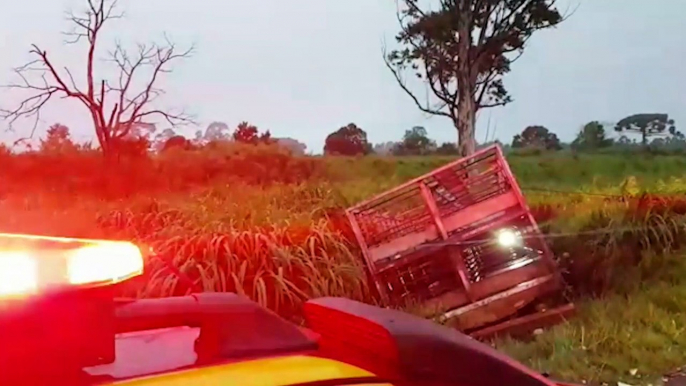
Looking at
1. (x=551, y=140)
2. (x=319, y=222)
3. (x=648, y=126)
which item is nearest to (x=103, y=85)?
(x=319, y=222)

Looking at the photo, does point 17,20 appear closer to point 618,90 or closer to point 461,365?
point 461,365

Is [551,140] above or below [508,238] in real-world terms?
above

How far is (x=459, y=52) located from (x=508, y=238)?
2.95 feet

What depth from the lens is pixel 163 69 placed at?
10.3 ft

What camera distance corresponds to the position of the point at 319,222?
345 centimetres

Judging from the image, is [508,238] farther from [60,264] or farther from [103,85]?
[60,264]

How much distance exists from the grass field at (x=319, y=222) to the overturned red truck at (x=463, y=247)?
0.08 meters

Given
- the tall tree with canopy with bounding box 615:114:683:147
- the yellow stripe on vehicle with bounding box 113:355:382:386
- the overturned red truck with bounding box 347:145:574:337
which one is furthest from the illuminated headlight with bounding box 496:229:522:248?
the yellow stripe on vehicle with bounding box 113:355:382:386

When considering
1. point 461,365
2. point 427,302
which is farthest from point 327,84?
point 461,365

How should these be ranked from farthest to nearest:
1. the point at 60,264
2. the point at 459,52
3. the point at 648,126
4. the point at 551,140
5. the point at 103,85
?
the point at 648,126
the point at 551,140
the point at 459,52
the point at 103,85
the point at 60,264

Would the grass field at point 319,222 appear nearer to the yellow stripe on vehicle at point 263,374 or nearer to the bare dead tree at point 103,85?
the bare dead tree at point 103,85

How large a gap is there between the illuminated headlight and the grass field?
16 centimetres

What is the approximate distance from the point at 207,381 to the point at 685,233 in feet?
12.9

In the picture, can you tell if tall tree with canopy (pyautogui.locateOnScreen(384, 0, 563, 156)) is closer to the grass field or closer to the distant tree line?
the distant tree line
